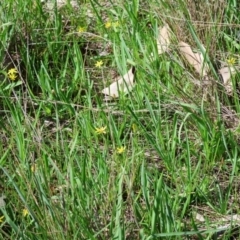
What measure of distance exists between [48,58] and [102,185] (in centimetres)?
99

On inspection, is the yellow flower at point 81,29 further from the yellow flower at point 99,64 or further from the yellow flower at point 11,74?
the yellow flower at point 11,74

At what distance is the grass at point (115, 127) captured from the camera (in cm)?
206

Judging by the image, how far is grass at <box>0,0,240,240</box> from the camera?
206 cm

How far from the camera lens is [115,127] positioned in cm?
249

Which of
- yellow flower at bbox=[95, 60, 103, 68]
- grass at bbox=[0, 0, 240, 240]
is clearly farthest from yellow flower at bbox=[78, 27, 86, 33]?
yellow flower at bbox=[95, 60, 103, 68]

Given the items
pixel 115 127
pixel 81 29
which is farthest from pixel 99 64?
pixel 115 127

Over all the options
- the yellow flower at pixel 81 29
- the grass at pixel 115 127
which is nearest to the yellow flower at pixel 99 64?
the grass at pixel 115 127

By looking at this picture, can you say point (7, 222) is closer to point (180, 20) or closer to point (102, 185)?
point (102, 185)

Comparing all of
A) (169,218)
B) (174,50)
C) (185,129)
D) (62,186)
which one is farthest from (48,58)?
(169,218)

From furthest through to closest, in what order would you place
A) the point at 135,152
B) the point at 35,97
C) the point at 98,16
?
the point at 98,16, the point at 35,97, the point at 135,152

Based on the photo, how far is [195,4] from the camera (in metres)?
2.94

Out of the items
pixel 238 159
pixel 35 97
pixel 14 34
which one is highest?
pixel 14 34

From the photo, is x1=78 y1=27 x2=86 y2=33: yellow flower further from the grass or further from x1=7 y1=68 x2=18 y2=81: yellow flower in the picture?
x1=7 y1=68 x2=18 y2=81: yellow flower

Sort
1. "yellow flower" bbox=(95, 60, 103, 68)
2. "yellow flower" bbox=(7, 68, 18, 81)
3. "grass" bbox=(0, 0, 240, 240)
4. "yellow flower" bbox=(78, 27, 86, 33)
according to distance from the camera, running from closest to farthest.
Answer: "grass" bbox=(0, 0, 240, 240) < "yellow flower" bbox=(7, 68, 18, 81) < "yellow flower" bbox=(95, 60, 103, 68) < "yellow flower" bbox=(78, 27, 86, 33)
